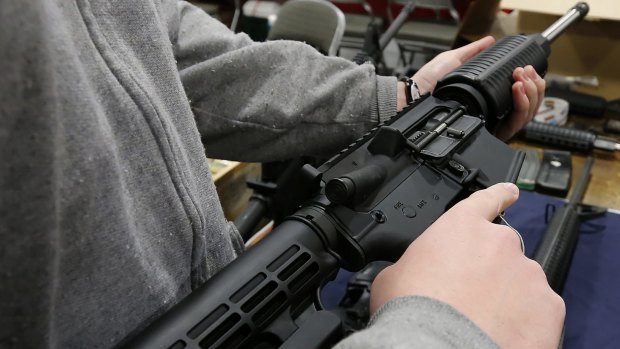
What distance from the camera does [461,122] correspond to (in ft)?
2.02

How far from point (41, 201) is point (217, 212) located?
0.21 metres

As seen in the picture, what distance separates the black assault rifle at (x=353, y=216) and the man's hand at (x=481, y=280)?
5cm

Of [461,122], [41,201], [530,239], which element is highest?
[41,201]

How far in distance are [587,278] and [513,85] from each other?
0.38m

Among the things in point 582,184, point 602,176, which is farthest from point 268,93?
point 602,176

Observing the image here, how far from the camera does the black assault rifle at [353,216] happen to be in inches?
13.1

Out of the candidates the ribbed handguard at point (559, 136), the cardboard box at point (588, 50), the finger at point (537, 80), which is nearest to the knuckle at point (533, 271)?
the finger at point (537, 80)

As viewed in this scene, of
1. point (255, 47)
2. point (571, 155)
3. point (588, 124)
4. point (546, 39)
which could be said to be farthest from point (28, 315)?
point (588, 124)

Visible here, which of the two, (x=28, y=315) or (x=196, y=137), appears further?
(x=196, y=137)

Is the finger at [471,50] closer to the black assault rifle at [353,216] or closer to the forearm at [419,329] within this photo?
the black assault rifle at [353,216]

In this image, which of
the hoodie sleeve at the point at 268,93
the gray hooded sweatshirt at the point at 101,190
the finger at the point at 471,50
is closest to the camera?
the gray hooded sweatshirt at the point at 101,190

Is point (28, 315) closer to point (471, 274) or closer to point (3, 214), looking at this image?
point (3, 214)

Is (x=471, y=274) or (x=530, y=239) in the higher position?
(x=471, y=274)

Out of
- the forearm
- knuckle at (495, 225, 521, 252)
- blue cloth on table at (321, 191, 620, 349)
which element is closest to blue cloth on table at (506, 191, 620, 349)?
blue cloth on table at (321, 191, 620, 349)
